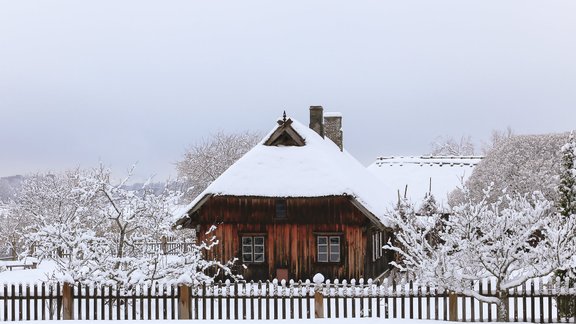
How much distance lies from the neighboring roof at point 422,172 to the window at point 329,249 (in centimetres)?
2886

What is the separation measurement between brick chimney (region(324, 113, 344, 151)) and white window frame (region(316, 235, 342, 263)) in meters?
10.2

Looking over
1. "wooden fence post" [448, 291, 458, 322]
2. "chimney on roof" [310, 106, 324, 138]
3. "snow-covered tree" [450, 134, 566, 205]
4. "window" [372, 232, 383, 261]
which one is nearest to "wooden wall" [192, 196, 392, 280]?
"window" [372, 232, 383, 261]

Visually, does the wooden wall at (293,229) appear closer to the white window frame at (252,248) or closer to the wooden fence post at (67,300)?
the white window frame at (252,248)

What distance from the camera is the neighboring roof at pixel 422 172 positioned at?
5778cm

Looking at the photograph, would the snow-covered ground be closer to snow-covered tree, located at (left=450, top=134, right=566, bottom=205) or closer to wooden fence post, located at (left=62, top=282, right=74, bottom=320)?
wooden fence post, located at (left=62, top=282, right=74, bottom=320)

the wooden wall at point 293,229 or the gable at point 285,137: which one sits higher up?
the gable at point 285,137

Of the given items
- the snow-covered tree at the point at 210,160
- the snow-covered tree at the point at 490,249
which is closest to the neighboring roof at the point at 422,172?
the snow-covered tree at the point at 210,160

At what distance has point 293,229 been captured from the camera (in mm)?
28266

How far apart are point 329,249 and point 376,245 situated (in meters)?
4.68

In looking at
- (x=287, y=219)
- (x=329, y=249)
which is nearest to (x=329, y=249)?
(x=329, y=249)

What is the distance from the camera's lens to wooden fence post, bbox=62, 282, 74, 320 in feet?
53.8

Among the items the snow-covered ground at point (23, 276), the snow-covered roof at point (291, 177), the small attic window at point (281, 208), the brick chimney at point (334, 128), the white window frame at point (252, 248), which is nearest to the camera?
the snow-covered roof at point (291, 177)

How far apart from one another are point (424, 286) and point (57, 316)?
336 inches

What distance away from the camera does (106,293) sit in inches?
707
